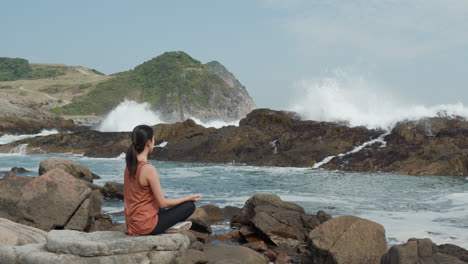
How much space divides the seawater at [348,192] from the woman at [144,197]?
744cm

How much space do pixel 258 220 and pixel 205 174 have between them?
15524 millimetres

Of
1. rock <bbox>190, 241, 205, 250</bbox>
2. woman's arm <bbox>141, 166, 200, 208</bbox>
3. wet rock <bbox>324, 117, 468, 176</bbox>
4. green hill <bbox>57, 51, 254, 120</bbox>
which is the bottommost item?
rock <bbox>190, 241, 205, 250</bbox>

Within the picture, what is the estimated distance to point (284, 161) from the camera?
31594mm

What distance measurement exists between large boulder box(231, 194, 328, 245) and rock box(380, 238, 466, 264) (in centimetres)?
413

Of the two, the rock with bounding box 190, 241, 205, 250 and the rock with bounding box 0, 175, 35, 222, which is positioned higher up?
the rock with bounding box 0, 175, 35, 222

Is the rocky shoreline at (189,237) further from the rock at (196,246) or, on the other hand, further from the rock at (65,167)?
the rock at (65,167)

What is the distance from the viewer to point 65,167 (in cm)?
1995

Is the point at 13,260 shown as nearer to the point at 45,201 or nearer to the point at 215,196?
the point at 45,201

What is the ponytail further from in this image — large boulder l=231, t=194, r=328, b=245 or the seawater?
the seawater

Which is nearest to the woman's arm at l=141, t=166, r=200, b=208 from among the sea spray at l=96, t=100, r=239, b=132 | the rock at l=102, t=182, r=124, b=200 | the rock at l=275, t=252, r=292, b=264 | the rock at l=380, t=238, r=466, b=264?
the rock at l=380, t=238, r=466, b=264

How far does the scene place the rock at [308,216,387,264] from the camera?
30.2 ft

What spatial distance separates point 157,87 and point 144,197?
11488 centimetres

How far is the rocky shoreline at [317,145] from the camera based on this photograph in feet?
89.8

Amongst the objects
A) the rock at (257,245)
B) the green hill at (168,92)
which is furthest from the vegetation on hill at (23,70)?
the rock at (257,245)
